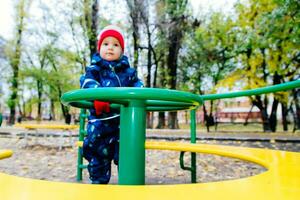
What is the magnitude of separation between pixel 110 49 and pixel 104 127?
386 millimetres

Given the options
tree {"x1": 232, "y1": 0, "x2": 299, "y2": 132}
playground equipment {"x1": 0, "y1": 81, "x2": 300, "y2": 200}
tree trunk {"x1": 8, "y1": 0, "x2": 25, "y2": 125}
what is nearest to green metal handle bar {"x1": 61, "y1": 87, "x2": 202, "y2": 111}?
playground equipment {"x1": 0, "y1": 81, "x2": 300, "y2": 200}

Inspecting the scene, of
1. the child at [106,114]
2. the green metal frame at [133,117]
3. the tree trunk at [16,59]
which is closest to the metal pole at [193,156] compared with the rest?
the child at [106,114]

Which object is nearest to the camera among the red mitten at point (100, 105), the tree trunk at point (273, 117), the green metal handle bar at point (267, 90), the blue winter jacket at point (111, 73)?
the red mitten at point (100, 105)

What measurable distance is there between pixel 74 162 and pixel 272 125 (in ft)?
27.7

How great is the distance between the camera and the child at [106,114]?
1.48 m

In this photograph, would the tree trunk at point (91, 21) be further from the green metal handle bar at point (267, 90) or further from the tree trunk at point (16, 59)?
the green metal handle bar at point (267, 90)

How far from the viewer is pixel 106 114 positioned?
4.89ft

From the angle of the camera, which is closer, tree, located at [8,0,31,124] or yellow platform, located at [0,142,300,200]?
yellow platform, located at [0,142,300,200]

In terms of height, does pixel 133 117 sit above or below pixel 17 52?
below

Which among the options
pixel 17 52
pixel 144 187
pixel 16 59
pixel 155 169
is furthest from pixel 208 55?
pixel 144 187

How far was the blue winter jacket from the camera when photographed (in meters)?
1.46

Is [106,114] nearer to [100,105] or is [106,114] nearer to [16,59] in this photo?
[100,105]

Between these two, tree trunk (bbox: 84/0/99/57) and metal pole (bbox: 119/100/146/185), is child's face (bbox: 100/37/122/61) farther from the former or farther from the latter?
tree trunk (bbox: 84/0/99/57)

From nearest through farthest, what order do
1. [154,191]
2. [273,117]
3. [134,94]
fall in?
1. [154,191]
2. [134,94]
3. [273,117]
